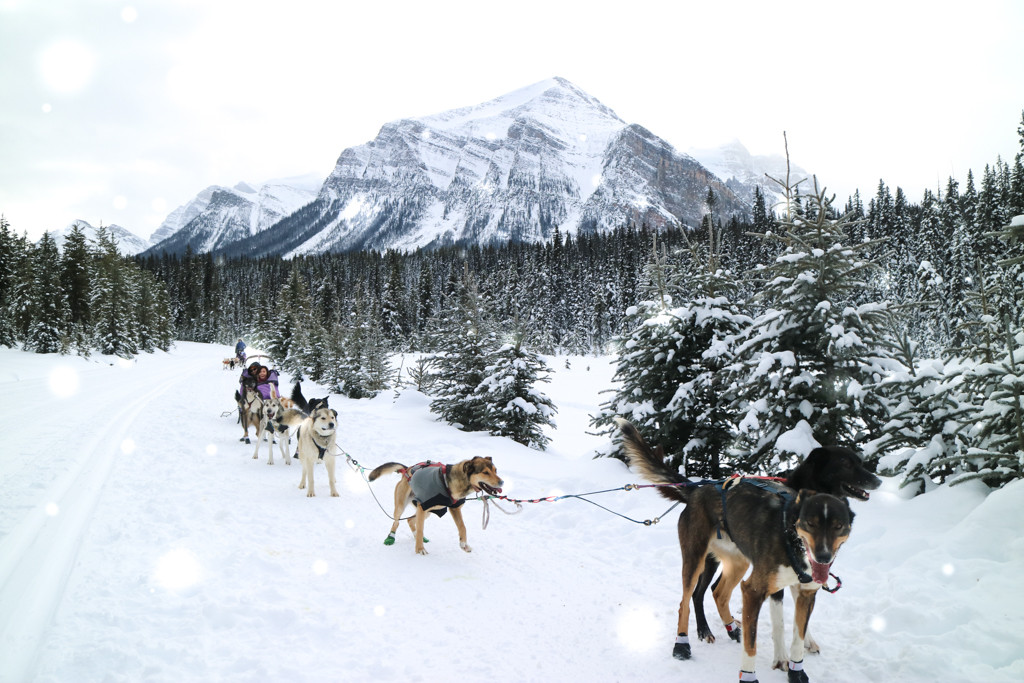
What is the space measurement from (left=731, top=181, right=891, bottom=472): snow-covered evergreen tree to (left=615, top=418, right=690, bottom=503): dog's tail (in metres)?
2.52

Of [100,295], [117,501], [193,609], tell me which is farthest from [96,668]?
[100,295]

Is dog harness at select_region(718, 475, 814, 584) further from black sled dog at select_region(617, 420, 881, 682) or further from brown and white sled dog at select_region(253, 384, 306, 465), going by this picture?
brown and white sled dog at select_region(253, 384, 306, 465)

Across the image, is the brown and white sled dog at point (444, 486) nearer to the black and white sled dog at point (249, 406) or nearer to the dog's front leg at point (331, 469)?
the dog's front leg at point (331, 469)

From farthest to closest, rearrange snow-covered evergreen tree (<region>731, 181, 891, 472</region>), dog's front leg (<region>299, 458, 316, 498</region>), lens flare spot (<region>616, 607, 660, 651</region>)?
dog's front leg (<region>299, 458, 316, 498</region>), snow-covered evergreen tree (<region>731, 181, 891, 472</region>), lens flare spot (<region>616, 607, 660, 651</region>)

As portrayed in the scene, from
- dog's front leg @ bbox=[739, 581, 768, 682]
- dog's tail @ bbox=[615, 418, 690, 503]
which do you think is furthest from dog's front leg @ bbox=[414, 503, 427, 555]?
dog's front leg @ bbox=[739, 581, 768, 682]

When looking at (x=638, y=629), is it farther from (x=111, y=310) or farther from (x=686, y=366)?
(x=111, y=310)

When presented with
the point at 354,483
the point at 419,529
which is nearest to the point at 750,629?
the point at 419,529

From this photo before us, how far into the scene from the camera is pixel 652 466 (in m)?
4.31

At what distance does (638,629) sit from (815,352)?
4.41m

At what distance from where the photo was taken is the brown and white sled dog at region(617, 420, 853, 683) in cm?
289

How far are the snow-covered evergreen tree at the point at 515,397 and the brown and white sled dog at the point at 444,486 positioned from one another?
22.7 ft

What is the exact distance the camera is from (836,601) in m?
4.49

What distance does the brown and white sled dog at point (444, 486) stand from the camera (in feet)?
18.1

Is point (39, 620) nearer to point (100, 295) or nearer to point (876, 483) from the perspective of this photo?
point (876, 483)
